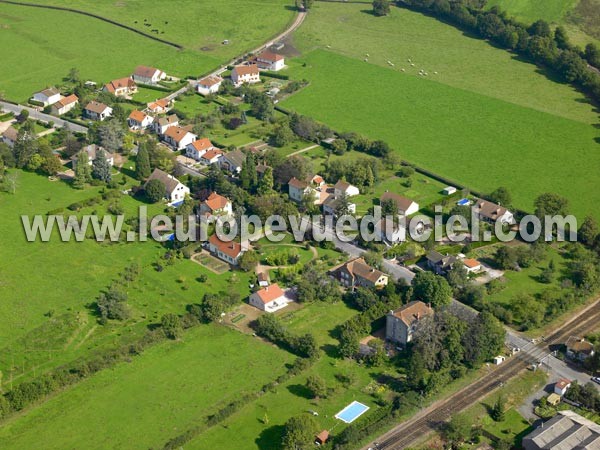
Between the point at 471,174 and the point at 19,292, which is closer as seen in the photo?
the point at 19,292

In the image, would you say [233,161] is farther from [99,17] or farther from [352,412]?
[99,17]

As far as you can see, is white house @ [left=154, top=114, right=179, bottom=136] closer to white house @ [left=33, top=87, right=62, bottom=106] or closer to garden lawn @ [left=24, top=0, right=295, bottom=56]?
white house @ [left=33, top=87, right=62, bottom=106]

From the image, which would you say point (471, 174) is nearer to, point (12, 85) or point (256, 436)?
point (256, 436)

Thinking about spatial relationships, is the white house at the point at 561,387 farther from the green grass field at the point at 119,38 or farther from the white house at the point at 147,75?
the green grass field at the point at 119,38

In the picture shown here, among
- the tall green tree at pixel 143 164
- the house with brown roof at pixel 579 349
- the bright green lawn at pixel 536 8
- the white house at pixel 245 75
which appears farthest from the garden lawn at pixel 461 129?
the bright green lawn at pixel 536 8

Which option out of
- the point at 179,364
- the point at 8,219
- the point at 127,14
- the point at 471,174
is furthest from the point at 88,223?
the point at 127,14

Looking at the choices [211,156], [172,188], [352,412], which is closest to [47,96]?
[211,156]

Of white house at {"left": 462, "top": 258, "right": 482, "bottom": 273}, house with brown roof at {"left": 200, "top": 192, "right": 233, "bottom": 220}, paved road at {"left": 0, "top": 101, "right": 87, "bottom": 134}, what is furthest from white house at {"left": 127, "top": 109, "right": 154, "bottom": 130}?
white house at {"left": 462, "top": 258, "right": 482, "bottom": 273}
